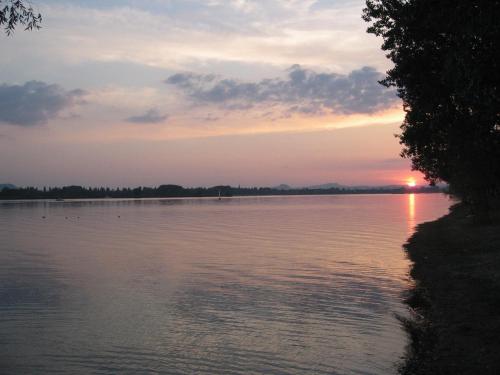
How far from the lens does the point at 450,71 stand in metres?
18.7

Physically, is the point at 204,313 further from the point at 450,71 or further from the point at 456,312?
the point at 450,71

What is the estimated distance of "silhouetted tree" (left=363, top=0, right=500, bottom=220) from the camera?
1728cm

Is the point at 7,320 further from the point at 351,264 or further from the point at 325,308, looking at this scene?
the point at 351,264

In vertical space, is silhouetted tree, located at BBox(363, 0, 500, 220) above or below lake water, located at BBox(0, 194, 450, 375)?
above

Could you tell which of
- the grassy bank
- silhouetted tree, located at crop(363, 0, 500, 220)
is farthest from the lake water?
silhouetted tree, located at crop(363, 0, 500, 220)

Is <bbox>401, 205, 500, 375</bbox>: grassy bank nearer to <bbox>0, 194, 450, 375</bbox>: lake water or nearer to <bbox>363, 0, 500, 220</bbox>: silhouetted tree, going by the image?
<bbox>0, 194, 450, 375</bbox>: lake water

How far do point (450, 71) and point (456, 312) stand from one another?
9748mm

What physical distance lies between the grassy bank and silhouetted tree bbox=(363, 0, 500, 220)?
6.71 meters

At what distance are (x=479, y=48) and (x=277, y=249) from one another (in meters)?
36.2

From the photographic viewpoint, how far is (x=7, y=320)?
22953 millimetres

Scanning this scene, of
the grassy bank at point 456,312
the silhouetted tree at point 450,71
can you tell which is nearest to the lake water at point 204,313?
the grassy bank at point 456,312

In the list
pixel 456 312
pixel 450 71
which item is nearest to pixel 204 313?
pixel 456 312

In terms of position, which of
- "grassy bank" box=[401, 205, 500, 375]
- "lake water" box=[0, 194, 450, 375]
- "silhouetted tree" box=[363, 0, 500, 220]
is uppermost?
"silhouetted tree" box=[363, 0, 500, 220]

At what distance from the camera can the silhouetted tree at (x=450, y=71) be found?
17281mm
